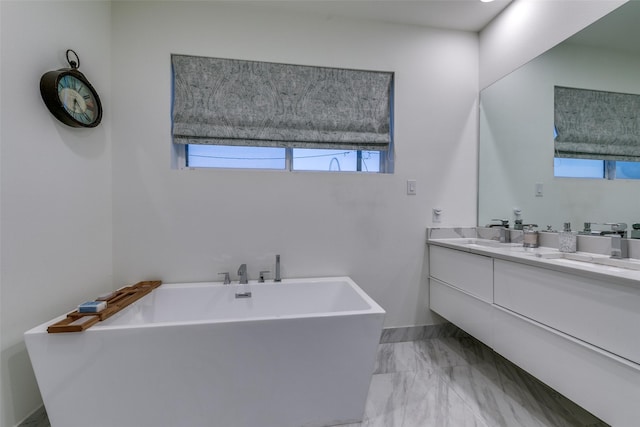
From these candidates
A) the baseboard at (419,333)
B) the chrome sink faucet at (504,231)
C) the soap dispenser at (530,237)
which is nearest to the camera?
the soap dispenser at (530,237)

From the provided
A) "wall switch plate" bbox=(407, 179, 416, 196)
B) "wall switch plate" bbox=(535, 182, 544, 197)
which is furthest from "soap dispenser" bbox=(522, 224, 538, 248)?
"wall switch plate" bbox=(407, 179, 416, 196)

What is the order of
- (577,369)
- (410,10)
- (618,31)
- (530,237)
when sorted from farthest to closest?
(410,10), (530,237), (618,31), (577,369)

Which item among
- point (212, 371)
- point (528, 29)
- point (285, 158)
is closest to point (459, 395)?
point (212, 371)

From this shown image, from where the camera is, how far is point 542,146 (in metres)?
1.89

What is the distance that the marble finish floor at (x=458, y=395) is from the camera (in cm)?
136

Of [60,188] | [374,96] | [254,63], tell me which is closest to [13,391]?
[60,188]

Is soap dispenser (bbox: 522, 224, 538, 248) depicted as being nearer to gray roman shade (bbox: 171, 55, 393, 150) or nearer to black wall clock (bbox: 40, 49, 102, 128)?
gray roman shade (bbox: 171, 55, 393, 150)

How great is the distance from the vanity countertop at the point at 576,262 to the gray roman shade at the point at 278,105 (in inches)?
43.8

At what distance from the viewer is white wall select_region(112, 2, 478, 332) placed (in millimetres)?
1905

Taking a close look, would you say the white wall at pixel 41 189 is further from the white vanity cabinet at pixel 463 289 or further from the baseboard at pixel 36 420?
the white vanity cabinet at pixel 463 289

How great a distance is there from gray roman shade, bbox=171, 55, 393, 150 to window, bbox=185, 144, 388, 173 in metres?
0.11

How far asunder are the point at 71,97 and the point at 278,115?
1.21 m

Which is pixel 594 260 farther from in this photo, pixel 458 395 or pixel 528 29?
pixel 528 29

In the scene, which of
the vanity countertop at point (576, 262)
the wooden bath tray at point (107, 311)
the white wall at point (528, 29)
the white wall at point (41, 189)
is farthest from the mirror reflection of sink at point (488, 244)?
the white wall at point (41, 189)
